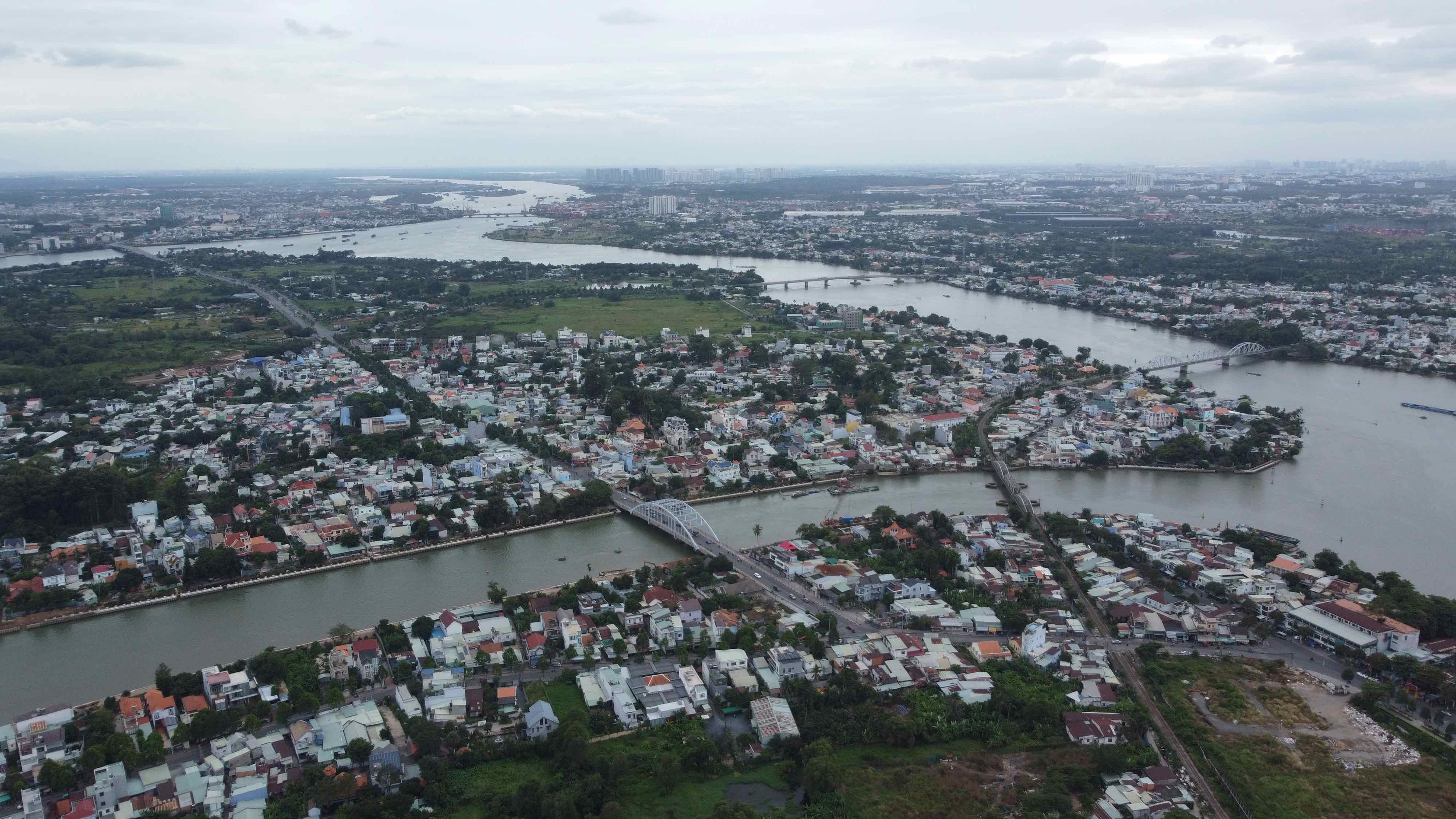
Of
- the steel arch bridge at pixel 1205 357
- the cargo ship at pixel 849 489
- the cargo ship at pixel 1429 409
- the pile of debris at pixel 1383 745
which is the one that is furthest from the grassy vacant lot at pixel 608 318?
the pile of debris at pixel 1383 745

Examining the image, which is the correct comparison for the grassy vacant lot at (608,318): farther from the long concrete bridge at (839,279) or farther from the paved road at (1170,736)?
the paved road at (1170,736)

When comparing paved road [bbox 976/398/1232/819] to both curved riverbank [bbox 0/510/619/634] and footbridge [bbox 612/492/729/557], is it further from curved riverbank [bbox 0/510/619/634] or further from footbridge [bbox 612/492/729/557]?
curved riverbank [bbox 0/510/619/634]

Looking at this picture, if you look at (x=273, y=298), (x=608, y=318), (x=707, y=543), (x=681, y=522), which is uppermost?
(x=273, y=298)

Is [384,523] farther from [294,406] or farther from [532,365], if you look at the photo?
[532,365]

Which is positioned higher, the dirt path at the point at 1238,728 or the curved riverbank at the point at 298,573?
the dirt path at the point at 1238,728

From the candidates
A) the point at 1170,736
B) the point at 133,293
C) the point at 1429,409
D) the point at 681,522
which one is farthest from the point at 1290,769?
the point at 133,293

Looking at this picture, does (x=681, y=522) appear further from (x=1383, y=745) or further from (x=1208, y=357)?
(x=1208, y=357)
